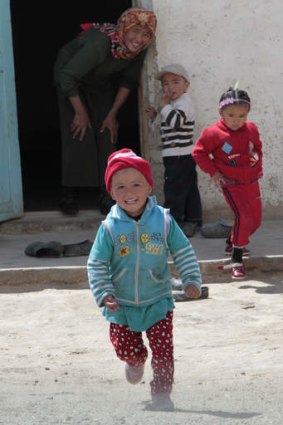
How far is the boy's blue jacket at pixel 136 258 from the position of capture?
4.66 metres

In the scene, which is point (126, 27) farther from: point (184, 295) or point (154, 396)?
point (154, 396)

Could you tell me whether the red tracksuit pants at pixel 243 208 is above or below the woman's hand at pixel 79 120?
below

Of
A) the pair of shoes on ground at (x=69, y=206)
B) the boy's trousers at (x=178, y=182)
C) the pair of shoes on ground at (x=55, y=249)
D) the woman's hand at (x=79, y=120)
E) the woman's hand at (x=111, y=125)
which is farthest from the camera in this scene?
the pair of shoes on ground at (x=69, y=206)

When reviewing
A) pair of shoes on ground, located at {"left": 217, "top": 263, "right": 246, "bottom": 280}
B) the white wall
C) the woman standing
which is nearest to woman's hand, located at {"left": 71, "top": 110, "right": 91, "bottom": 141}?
the woman standing

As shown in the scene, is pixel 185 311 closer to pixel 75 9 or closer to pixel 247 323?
pixel 247 323

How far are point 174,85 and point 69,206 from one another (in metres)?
1.60

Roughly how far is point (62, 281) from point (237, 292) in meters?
1.26

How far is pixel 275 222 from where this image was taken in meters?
9.33

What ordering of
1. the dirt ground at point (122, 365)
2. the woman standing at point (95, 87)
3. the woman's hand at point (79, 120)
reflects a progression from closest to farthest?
1. the dirt ground at point (122, 365)
2. the woman standing at point (95, 87)
3. the woman's hand at point (79, 120)

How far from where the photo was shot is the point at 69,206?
30.9 ft

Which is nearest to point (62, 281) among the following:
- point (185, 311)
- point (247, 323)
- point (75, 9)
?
point (185, 311)

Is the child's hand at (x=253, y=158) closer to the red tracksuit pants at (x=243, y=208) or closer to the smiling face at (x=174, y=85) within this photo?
the red tracksuit pants at (x=243, y=208)

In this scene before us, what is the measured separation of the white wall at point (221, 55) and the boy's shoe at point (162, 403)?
183 inches

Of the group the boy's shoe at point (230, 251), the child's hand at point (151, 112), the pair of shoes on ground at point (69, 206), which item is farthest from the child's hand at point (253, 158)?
the pair of shoes on ground at point (69, 206)
